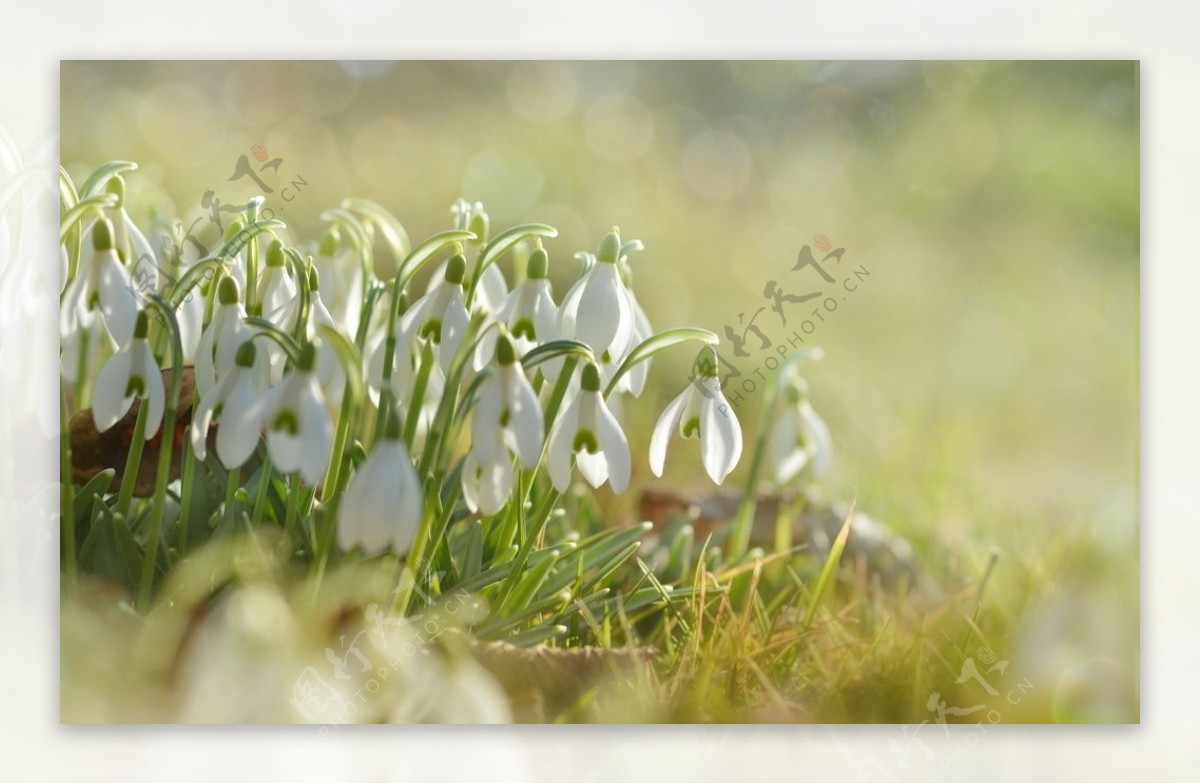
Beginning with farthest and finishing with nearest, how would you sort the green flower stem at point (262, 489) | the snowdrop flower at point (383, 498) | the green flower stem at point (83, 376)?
1. the green flower stem at point (83, 376)
2. the green flower stem at point (262, 489)
3. the snowdrop flower at point (383, 498)

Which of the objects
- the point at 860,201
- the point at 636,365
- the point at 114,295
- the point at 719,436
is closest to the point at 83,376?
the point at 114,295

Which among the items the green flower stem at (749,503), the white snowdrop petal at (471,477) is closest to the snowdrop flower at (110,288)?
the white snowdrop petal at (471,477)

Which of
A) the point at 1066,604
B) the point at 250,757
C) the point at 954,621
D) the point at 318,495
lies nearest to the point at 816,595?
the point at 954,621

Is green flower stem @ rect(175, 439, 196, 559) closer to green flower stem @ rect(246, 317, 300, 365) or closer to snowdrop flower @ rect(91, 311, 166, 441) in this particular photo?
snowdrop flower @ rect(91, 311, 166, 441)

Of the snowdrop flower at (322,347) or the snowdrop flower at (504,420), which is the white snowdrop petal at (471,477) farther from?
the snowdrop flower at (322,347)

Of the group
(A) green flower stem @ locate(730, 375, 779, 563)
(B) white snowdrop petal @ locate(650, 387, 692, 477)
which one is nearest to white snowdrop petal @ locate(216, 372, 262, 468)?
(B) white snowdrop petal @ locate(650, 387, 692, 477)
